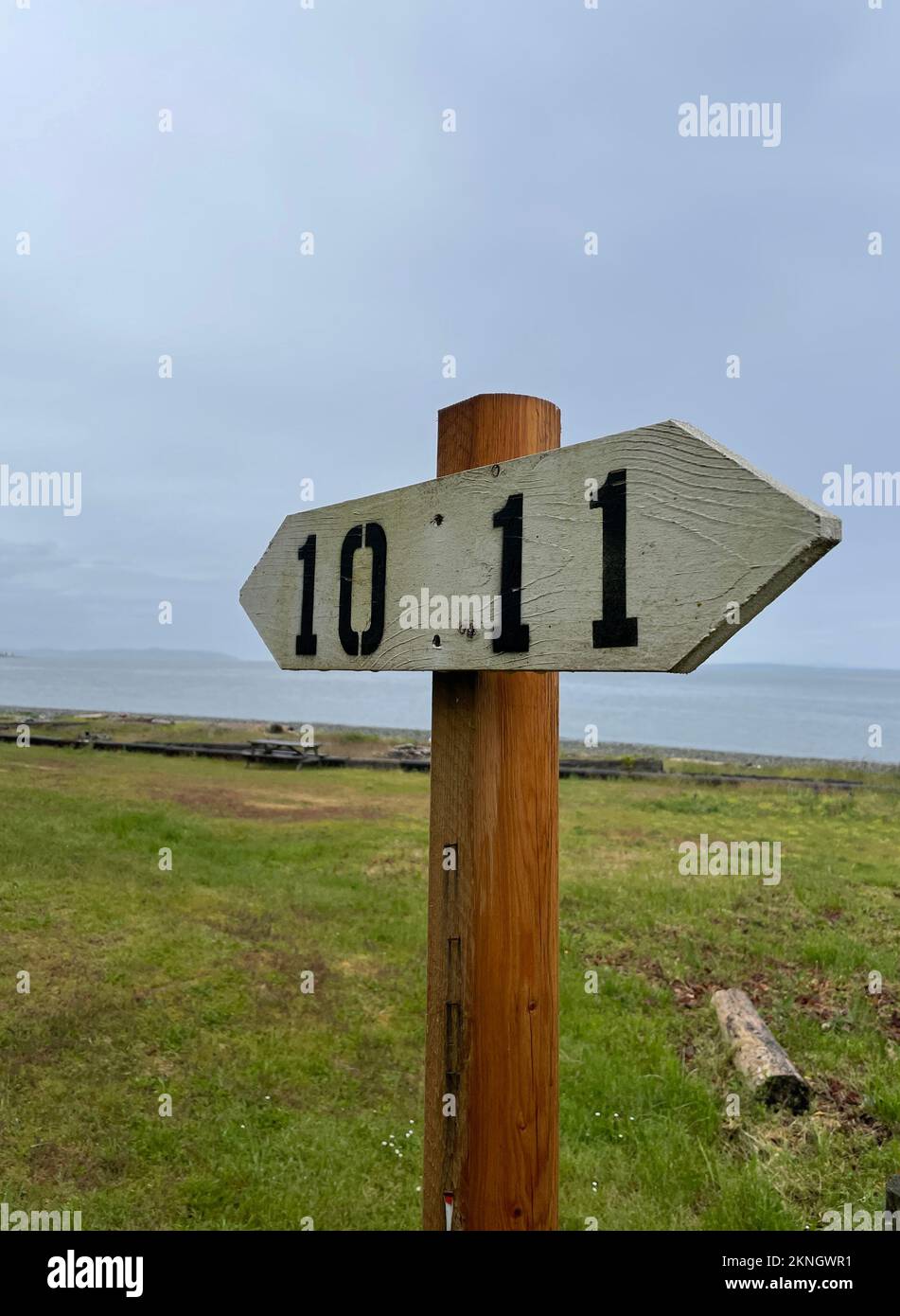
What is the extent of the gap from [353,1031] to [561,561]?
4516 millimetres

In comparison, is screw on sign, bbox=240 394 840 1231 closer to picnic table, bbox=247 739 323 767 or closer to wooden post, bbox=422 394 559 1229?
wooden post, bbox=422 394 559 1229

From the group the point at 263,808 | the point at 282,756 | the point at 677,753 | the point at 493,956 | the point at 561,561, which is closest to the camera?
the point at 561,561

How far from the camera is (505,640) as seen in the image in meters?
1.38

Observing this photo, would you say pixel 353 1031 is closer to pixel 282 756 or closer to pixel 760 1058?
pixel 760 1058

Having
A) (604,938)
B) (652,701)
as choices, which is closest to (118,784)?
(604,938)

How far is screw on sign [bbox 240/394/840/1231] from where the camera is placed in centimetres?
117

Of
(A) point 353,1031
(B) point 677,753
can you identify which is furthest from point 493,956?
(B) point 677,753

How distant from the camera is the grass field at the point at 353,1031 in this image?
350 cm

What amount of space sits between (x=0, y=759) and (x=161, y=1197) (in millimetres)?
16232

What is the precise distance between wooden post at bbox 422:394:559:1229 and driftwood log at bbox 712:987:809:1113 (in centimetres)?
339

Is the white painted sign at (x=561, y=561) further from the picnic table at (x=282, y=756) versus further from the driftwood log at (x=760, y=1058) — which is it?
the picnic table at (x=282, y=756)

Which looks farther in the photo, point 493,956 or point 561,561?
point 493,956

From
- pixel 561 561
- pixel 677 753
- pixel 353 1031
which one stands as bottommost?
pixel 677 753

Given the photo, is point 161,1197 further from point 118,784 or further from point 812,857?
point 118,784
